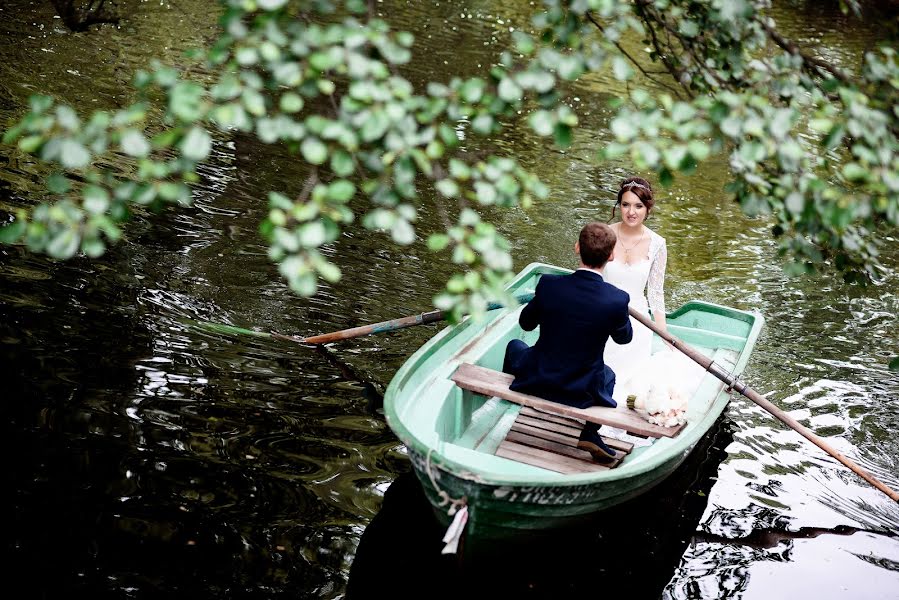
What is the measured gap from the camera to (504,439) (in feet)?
17.6

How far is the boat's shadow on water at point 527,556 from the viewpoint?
185 inches

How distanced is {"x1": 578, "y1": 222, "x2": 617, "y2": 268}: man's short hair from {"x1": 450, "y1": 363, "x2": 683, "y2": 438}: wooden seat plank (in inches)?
32.3

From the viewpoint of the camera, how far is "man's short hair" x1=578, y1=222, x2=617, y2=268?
4.90 m

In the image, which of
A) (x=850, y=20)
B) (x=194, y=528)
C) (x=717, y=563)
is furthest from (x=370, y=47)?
(x=850, y=20)

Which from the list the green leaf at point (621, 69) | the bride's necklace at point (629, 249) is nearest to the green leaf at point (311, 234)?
the green leaf at point (621, 69)

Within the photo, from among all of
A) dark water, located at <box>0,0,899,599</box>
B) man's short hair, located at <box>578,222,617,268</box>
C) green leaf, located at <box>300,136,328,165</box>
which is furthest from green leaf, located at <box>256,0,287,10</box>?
dark water, located at <box>0,0,899,599</box>

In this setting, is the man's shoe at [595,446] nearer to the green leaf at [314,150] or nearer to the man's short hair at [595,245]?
the man's short hair at [595,245]

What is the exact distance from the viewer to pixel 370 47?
305 cm

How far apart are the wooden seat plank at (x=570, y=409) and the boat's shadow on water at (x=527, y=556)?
573 millimetres

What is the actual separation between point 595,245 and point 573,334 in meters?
0.51

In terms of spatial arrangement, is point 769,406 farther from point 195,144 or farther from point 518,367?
point 195,144

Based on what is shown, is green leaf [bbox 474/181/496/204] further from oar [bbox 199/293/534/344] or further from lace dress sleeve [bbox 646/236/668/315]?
lace dress sleeve [bbox 646/236/668/315]

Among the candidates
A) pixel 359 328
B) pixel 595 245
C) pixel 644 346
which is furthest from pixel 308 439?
pixel 644 346

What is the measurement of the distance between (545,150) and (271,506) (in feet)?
27.6
